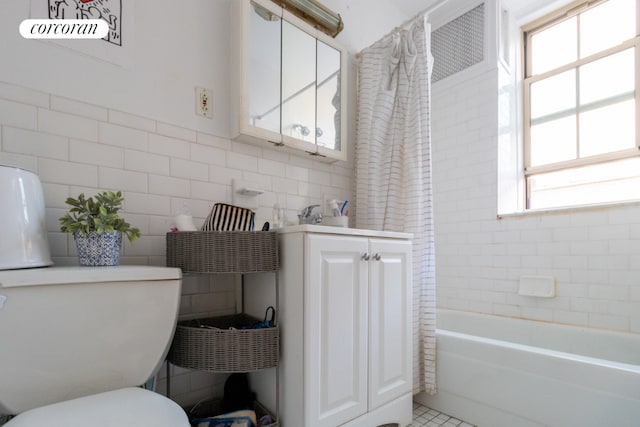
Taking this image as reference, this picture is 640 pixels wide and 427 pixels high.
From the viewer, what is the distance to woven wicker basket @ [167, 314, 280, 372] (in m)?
1.09

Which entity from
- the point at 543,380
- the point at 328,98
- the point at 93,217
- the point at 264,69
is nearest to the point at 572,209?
the point at 543,380

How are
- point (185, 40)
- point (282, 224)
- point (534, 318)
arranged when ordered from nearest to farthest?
point (185, 40), point (282, 224), point (534, 318)

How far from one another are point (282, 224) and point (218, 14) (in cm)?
103

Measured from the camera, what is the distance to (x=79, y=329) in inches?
34.3

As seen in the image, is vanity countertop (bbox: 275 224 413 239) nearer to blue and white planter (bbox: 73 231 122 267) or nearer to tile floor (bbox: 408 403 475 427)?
blue and white planter (bbox: 73 231 122 267)

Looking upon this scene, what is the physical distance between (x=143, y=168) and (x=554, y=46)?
3138 millimetres

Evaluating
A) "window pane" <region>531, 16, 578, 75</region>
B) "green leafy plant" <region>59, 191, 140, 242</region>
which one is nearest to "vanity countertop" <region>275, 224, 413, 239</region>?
"green leafy plant" <region>59, 191, 140, 242</region>

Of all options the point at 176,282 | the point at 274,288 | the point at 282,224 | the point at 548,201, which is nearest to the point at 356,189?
the point at 282,224

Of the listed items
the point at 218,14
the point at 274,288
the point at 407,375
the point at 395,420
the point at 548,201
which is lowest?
the point at 395,420

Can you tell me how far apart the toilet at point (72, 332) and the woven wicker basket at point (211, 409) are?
0.46 m

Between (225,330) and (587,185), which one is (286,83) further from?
(587,185)

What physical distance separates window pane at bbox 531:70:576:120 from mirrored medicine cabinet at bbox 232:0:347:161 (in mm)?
1779

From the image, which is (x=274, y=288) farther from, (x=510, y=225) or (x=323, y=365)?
(x=510, y=225)

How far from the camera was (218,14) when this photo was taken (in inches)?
58.9
